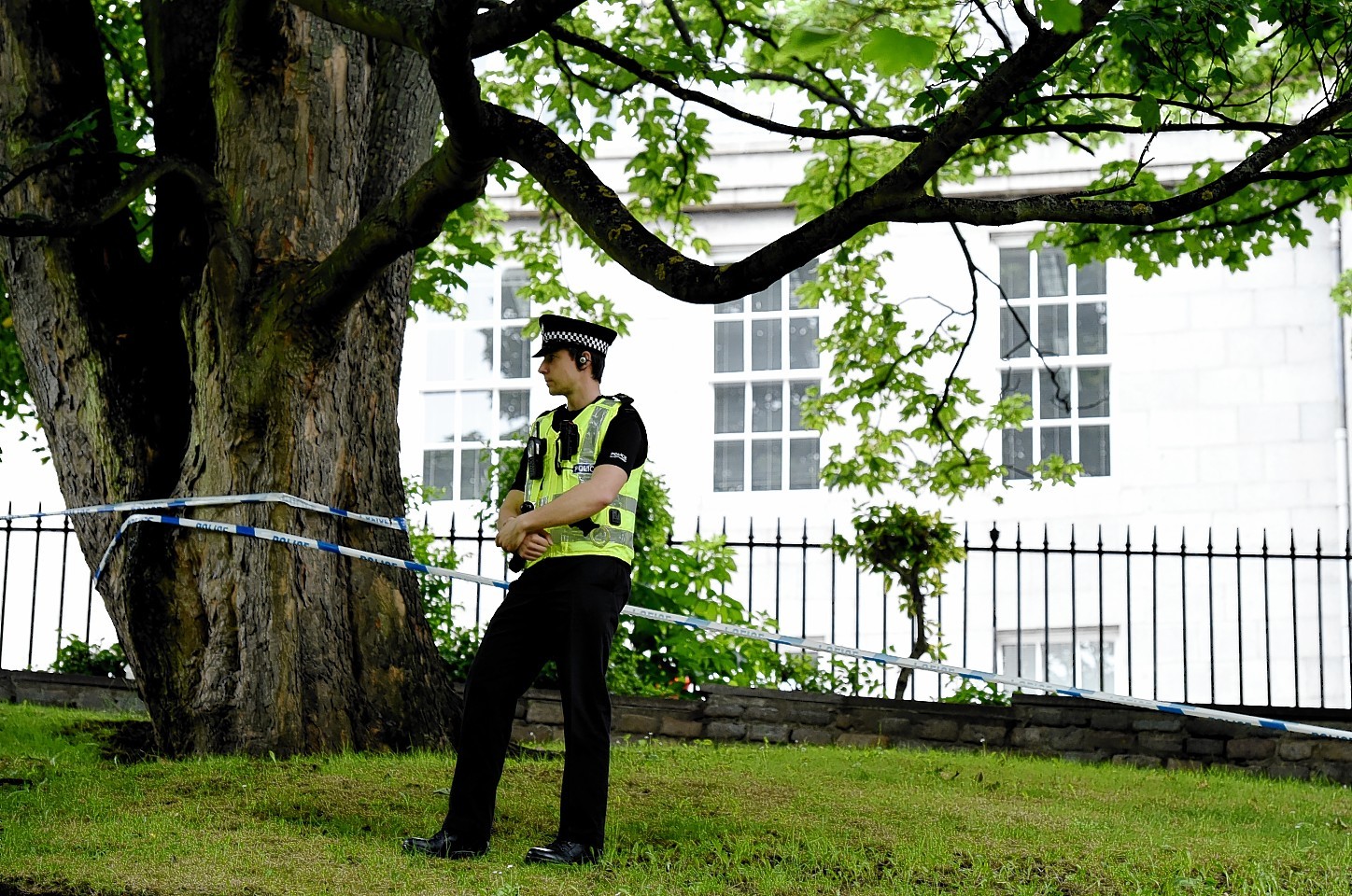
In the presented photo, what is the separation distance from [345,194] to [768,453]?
877 centimetres

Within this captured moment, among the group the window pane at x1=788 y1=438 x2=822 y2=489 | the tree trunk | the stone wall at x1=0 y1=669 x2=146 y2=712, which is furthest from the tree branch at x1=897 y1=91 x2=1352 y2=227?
the window pane at x1=788 y1=438 x2=822 y2=489

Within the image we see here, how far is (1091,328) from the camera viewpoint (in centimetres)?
1543

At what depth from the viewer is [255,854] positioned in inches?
202

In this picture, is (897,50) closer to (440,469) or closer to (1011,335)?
(1011,335)

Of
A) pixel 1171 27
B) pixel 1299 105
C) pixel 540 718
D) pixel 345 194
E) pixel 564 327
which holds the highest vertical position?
pixel 1299 105

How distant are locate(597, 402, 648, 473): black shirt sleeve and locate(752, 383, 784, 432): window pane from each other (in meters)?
10.6

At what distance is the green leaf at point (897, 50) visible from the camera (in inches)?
98.8

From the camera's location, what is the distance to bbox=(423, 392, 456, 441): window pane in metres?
16.7

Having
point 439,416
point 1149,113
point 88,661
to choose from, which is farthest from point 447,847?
→ point 439,416

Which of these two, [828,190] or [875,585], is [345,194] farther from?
[875,585]

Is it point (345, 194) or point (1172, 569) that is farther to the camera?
point (1172, 569)

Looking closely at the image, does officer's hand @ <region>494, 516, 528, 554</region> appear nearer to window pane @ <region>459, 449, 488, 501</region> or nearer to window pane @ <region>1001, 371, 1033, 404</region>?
window pane @ <region>1001, 371, 1033, 404</region>

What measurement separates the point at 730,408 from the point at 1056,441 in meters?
3.43

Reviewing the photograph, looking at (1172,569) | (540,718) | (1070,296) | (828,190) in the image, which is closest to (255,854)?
(540,718)
